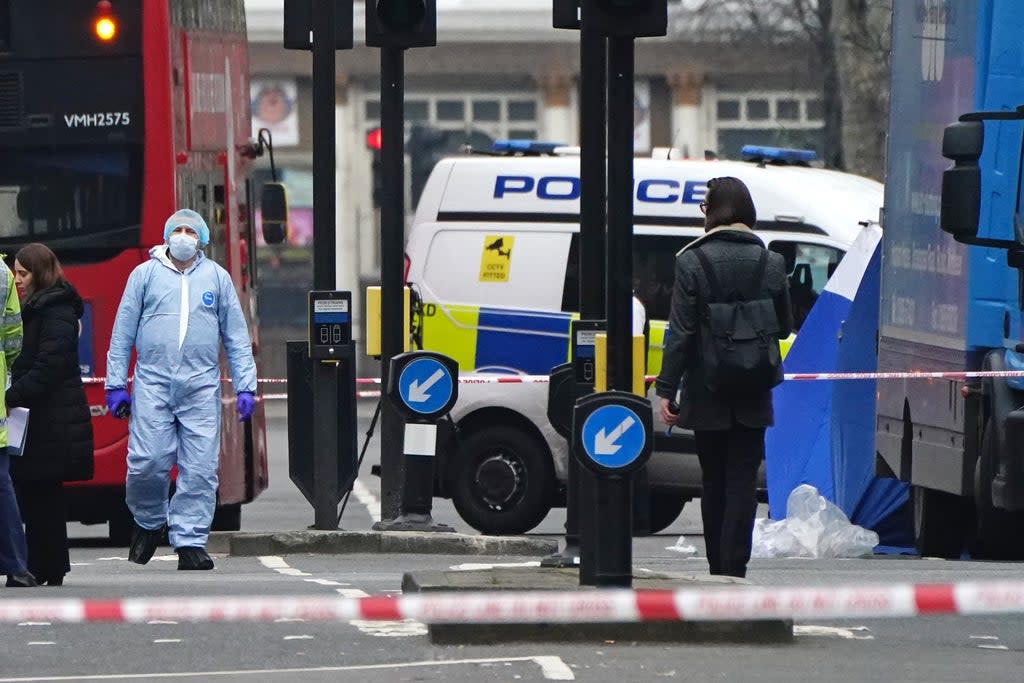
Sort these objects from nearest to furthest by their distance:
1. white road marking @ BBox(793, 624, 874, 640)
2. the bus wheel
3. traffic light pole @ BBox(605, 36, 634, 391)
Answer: traffic light pole @ BBox(605, 36, 634, 391) → white road marking @ BBox(793, 624, 874, 640) → the bus wheel

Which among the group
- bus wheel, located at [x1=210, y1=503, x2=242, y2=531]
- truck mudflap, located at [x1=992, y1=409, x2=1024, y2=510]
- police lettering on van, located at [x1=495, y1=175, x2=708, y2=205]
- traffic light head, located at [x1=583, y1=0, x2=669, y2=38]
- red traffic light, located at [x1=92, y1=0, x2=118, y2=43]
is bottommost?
bus wheel, located at [x1=210, y1=503, x2=242, y2=531]

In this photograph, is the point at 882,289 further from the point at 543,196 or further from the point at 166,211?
the point at 166,211

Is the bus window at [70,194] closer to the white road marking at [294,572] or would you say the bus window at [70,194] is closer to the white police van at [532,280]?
the white police van at [532,280]

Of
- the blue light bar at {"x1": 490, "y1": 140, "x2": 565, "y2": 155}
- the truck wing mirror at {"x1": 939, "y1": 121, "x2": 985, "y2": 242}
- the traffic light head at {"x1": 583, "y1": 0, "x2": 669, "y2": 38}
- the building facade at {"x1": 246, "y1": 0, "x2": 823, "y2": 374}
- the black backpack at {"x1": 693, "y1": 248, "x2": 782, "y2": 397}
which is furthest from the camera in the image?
the building facade at {"x1": 246, "y1": 0, "x2": 823, "y2": 374}

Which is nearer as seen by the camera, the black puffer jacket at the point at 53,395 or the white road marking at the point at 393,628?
the white road marking at the point at 393,628

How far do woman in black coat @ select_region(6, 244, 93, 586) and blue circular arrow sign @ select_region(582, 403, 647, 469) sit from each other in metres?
3.42

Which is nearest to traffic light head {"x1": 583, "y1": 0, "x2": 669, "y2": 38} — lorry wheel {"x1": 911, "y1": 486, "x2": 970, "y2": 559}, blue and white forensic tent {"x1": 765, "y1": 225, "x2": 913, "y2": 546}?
lorry wheel {"x1": 911, "y1": 486, "x2": 970, "y2": 559}

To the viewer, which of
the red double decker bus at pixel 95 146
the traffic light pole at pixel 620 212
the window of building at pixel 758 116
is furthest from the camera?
the window of building at pixel 758 116

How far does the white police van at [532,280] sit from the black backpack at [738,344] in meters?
5.77

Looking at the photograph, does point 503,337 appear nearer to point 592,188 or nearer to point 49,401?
point 49,401

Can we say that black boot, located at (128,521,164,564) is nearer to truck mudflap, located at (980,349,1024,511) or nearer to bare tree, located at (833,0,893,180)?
truck mudflap, located at (980,349,1024,511)

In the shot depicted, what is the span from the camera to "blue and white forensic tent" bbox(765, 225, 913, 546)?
1468 centimetres

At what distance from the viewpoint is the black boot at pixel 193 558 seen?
12547 millimetres

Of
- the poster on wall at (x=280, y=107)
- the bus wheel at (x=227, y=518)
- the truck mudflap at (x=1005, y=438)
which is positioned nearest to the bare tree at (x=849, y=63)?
the bus wheel at (x=227, y=518)
